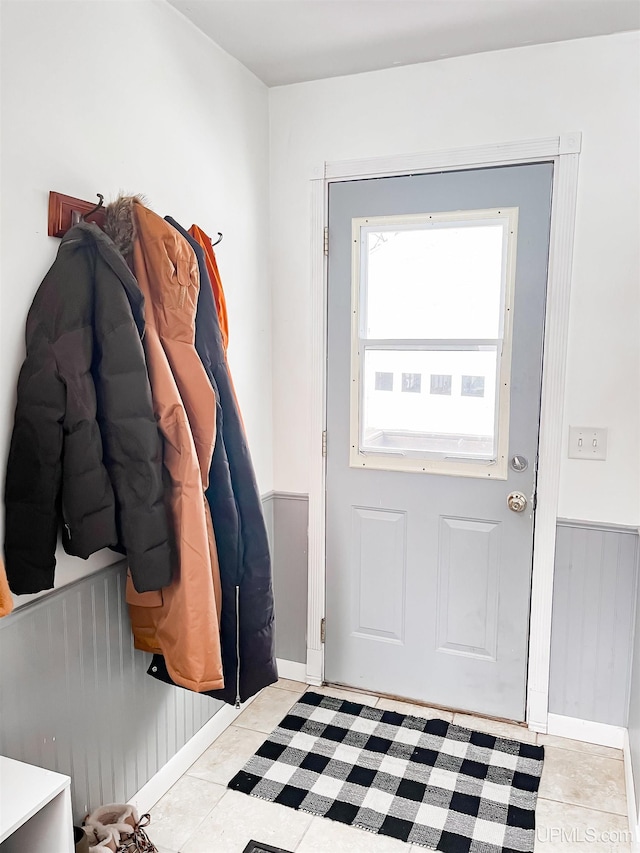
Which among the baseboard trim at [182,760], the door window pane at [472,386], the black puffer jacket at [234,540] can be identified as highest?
the door window pane at [472,386]

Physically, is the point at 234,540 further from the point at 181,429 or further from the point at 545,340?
the point at 545,340

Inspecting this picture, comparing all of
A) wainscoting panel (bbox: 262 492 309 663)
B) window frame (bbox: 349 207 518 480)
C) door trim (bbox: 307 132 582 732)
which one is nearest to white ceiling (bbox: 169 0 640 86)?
door trim (bbox: 307 132 582 732)

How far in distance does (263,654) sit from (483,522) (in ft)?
3.21

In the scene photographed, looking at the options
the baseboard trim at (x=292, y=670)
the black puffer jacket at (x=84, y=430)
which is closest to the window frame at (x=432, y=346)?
the baseboard trim at (x=292, y=670)

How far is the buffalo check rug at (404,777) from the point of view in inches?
77.8

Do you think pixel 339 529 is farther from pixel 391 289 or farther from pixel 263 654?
pixel 391 289

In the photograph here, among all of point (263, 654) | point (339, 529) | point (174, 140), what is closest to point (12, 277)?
point (174, 140)

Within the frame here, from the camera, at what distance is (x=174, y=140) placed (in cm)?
208

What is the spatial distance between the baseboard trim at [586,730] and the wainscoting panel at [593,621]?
0.02 meters

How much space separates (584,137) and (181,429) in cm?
164

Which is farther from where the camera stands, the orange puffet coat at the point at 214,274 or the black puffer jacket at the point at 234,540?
the orange puffet coat at the point at 214,274

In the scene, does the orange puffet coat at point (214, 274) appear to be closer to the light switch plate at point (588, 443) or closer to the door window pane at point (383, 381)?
the door window pane at point (383, 381)

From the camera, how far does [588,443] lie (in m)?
2.31

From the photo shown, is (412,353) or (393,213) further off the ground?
(393,213)
